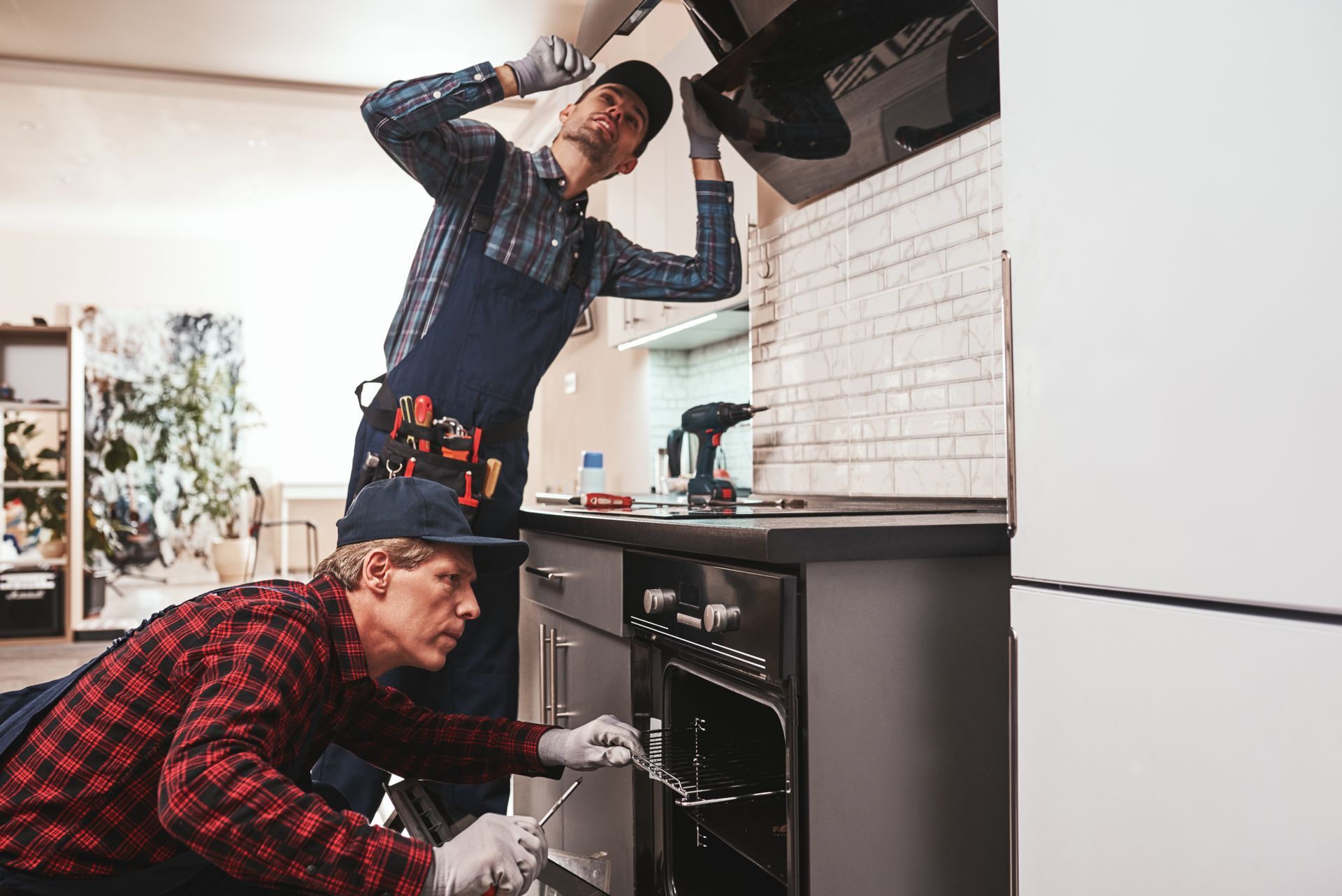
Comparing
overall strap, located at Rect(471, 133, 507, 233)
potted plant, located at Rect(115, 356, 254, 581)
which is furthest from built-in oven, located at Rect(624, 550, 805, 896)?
potted plant, located at Rect(115, 356, 254, 581)

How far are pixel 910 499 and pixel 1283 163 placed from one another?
130cm

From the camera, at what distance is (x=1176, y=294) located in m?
0.95

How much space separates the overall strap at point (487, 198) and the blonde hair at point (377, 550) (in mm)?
985

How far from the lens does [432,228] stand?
2297 millimetres

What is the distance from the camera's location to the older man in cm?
110

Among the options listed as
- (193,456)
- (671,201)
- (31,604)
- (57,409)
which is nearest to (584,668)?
(671,201)

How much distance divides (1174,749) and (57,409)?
7163 millimetres

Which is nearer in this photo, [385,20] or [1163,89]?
[1163,89]

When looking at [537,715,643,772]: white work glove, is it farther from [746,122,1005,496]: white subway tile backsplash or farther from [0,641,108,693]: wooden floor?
[0,641,108,693]: wooden floor

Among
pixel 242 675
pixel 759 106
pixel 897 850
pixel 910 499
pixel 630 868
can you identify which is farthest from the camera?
pixel 759 106

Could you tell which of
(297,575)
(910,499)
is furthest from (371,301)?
(910,499)

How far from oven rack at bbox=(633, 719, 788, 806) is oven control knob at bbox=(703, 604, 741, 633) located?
211 millimetres

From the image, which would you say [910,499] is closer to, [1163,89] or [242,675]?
[1163,89]

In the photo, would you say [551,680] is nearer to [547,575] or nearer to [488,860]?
[547,575]
